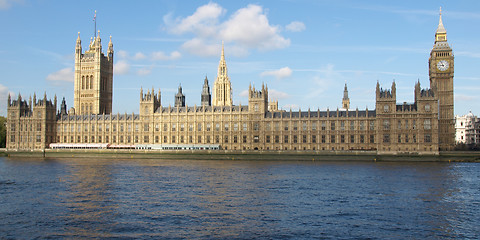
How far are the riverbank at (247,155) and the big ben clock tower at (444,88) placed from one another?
23.0 meters

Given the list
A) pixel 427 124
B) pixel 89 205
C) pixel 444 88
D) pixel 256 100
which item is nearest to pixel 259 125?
pixel 256 100

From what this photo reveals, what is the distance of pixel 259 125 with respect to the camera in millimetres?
133375

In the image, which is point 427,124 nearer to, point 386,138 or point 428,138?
point 428,138

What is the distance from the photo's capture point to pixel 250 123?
440 feet

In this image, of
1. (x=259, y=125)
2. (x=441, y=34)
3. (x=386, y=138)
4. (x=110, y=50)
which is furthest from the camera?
(x=110, y=50)

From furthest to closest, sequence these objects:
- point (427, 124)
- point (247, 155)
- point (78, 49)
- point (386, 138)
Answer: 1. point (78, 49)
2. point (247, 155)
3. point (386, 138)
4. point (427, 124)

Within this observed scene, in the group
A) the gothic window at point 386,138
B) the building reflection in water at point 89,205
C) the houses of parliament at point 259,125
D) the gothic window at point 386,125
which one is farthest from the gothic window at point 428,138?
the building reflection in water at point 89,205

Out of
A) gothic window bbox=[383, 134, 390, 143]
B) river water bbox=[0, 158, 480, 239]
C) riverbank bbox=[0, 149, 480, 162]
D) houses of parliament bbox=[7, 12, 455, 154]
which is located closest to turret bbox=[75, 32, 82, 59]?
houses of parliament bbox=[7, 12, 455, 154]

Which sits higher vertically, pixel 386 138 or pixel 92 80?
pixel 92 80

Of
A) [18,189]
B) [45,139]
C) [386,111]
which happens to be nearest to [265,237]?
[18,189]

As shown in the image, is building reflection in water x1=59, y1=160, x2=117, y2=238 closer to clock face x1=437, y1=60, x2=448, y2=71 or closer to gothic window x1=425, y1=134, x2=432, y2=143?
gothic window x1=425, y1=134, x2=432, y2=143

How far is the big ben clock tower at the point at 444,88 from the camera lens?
446 feet

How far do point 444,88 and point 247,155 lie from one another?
64297 millimetres

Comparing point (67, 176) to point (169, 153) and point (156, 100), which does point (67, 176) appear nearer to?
point (169, 153)
